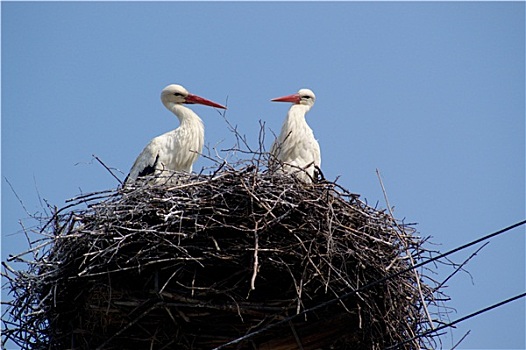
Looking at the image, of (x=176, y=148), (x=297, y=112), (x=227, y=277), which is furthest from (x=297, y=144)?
(x=227, y=277)

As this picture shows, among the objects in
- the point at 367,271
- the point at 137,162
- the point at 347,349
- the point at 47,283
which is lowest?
the point at 347,349

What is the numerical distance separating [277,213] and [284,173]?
0.38 meters

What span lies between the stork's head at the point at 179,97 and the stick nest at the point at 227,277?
223 centimetres

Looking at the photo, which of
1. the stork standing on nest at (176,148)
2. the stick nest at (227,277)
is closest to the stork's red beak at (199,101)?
the stork standing on nest at (176,148)

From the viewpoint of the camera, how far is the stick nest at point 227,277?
194 inches

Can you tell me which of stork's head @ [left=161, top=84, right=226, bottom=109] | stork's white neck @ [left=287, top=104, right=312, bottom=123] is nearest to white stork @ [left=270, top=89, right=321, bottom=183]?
stork's white neck @ [left=287, top=104, right=312, bottom=123]

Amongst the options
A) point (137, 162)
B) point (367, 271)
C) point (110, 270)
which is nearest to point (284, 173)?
point (367, 271)

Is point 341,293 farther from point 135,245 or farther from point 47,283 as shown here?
point 47,283

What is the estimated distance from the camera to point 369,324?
4988mm

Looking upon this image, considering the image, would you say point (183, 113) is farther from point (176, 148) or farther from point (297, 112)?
point (297, 112)

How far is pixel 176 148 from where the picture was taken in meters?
6.97

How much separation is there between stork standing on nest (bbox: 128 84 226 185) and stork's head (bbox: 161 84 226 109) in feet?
0.04

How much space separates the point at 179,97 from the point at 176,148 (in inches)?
23.1

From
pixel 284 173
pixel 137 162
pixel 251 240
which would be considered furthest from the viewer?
pixel 137 162
